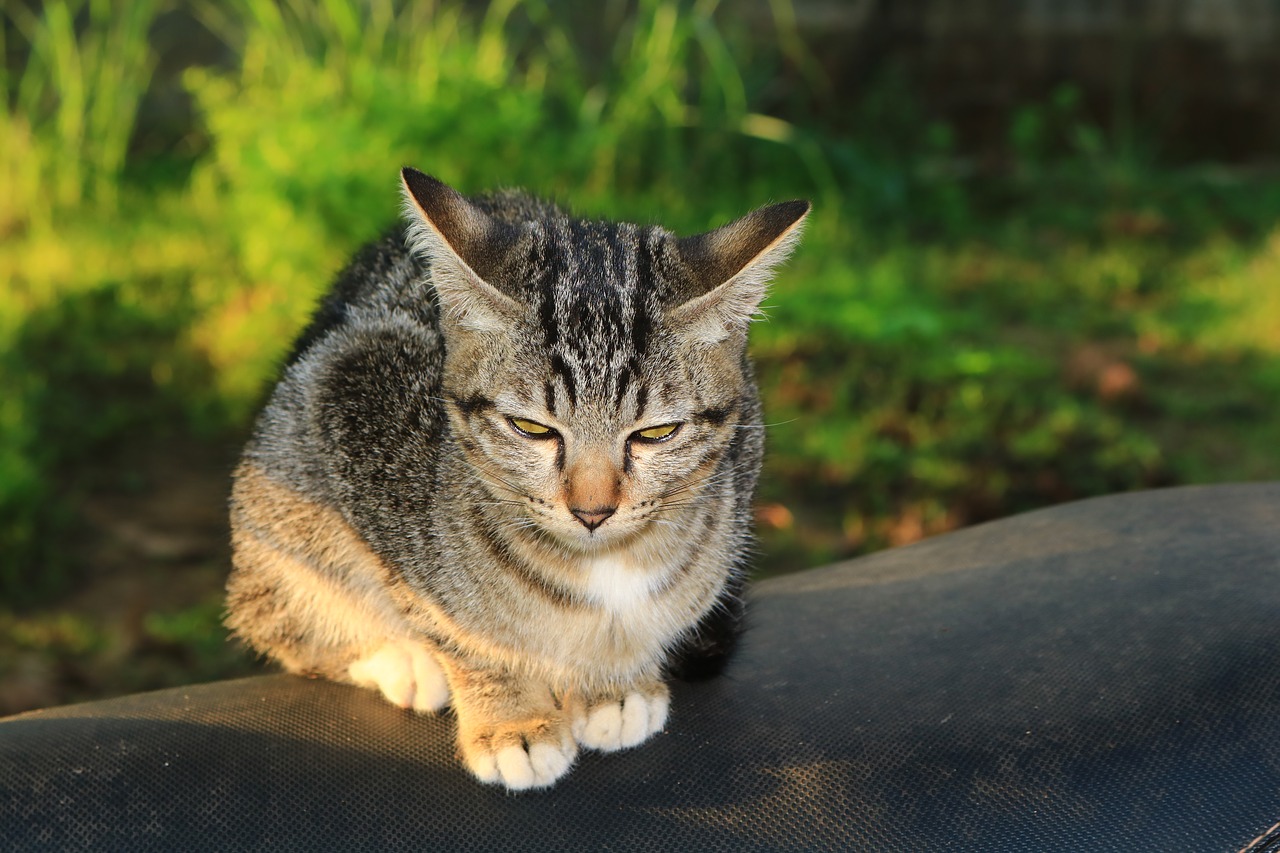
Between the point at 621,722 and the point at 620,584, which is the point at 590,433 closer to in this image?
the point at 620,584

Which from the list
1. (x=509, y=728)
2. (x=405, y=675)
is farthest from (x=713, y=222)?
(x=509, y=728)

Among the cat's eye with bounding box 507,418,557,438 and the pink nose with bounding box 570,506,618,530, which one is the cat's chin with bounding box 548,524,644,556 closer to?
the pink nose with bounding box 570,506,618,530

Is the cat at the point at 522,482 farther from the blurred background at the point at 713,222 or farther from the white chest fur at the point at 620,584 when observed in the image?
the blurred background at the point at 713,222

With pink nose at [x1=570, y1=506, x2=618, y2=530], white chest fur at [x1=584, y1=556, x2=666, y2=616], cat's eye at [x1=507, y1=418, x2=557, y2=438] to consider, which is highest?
cat's eye at [x1=507, y1=418, x2=557, y2=438]

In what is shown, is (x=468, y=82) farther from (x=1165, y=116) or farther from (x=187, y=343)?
(x=1165, y=116)

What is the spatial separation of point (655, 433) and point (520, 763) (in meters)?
0.55

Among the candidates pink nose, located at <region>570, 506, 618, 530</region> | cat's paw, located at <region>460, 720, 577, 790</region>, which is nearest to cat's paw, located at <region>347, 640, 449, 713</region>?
cat's paw, located at <region>460, 720, 577, 790</region>

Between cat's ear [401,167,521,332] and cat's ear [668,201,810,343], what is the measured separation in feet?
0.95

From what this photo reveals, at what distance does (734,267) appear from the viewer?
1891 millimetres

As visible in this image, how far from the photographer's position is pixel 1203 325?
15.2ft

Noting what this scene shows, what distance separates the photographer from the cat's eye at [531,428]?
1876 mm

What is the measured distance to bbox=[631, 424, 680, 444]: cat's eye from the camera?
6.15 feet

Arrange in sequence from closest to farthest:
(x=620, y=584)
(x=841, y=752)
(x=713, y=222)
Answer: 1. (x=841, y=752)
2. (x=620, y=584)
3. (x=713, y=222)

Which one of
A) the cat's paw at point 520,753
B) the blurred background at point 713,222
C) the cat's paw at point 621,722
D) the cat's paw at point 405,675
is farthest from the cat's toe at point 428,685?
the blurred background at point 713,222
